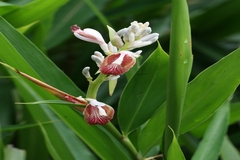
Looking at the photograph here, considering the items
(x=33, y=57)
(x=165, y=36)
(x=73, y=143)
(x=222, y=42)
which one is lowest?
(x=222, y=42)

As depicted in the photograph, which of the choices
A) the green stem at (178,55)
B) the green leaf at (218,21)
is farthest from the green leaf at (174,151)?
the green leaf at (218,21)

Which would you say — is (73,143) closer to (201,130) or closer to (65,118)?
(65,118)

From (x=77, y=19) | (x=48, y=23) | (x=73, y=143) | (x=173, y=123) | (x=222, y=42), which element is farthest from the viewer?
(x=222, y=42)

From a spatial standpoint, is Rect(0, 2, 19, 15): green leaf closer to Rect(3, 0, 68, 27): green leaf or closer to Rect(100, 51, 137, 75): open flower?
Rect(3, 0, 68, 27): green leaf

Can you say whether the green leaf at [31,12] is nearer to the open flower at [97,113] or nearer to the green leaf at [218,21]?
the open flower at [97,113]

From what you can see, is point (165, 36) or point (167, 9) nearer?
point (165, 36)

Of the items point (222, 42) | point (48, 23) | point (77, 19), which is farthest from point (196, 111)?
point (222, 42)

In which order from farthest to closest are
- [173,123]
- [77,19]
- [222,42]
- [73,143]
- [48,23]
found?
[222,42] < [77,19] < [48,23] < [73,143] < [173,123]
